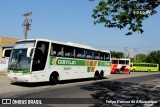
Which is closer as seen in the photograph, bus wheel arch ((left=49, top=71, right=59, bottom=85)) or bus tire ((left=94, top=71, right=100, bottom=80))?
bus wheel arch ((left=49, top=71, right=59, bottom=85))

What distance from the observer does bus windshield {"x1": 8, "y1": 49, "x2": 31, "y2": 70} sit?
18484 millimetres

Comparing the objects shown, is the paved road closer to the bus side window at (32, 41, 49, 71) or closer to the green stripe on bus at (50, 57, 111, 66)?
the bus side window at (32, 41, 49, 71)

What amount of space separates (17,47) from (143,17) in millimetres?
10535

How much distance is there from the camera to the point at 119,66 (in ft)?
159

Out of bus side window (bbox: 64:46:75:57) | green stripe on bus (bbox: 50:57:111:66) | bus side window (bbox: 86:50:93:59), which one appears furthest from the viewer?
bus side window (bbox: 86:50:93:59)

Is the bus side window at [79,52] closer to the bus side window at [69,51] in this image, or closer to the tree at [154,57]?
the bus side window at [69,51]

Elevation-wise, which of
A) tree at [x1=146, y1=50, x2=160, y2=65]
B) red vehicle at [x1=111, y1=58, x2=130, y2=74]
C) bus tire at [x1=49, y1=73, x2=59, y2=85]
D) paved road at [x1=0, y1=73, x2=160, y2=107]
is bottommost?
paved road at [x1=0, y1=73, x2=160, y2=107]

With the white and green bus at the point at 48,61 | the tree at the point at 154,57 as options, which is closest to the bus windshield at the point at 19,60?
the white and green bus at the point at 48,61

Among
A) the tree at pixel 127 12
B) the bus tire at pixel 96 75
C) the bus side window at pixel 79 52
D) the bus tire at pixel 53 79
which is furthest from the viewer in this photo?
the bus tire at pixel 96 75

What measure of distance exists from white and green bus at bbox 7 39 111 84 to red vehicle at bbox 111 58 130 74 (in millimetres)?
21902

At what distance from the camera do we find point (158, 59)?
300 feet

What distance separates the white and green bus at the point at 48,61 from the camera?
60.7 ft

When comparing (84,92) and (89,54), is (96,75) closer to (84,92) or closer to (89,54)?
(89,54)

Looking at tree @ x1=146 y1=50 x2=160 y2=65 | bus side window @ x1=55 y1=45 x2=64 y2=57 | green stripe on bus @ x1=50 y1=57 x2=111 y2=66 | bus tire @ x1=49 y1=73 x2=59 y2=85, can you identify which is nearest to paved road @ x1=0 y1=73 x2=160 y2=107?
bus tire @ x1=49 y1=73 x2=59 y2=85
